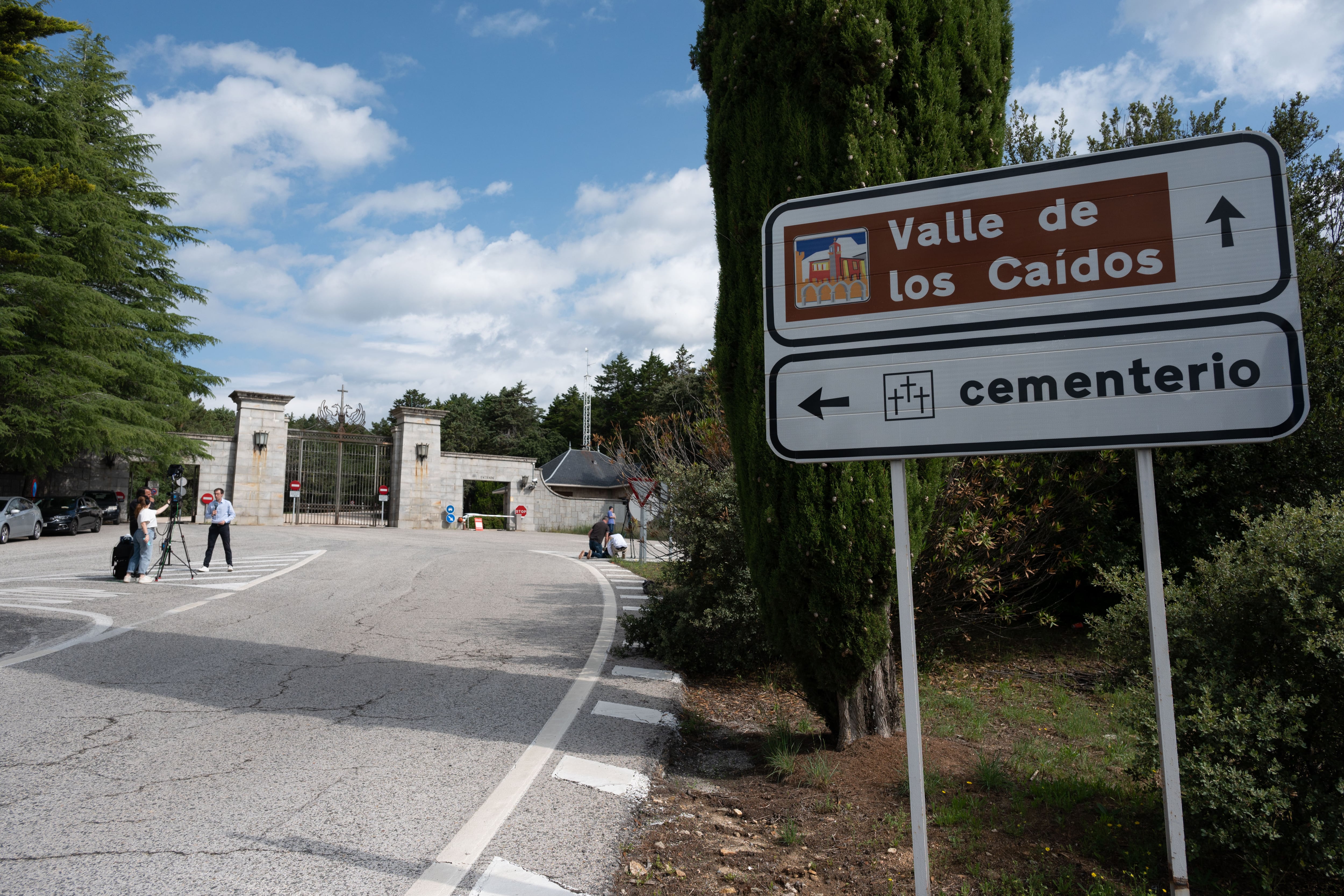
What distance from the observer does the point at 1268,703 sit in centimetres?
307

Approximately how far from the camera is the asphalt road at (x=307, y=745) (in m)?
3.29

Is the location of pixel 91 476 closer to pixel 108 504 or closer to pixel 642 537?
pixel 108 504

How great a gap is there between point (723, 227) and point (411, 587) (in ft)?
34.2

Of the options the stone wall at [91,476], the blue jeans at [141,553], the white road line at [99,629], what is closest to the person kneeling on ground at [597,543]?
the white road line at [99,629]

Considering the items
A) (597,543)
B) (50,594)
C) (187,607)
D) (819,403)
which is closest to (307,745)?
(819,403)

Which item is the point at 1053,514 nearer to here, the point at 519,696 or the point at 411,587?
the point at 519,696

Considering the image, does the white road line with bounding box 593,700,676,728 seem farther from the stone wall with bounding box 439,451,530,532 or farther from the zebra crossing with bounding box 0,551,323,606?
the stone wall with bounding box 439,451,530,532

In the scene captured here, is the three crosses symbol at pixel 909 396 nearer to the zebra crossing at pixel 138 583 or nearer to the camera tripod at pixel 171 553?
the zebra crossing at pixel 138 583

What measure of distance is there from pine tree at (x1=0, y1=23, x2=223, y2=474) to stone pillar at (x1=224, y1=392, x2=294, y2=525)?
2199 mm

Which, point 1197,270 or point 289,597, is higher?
point 1197,270

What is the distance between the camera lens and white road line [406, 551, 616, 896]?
10.3ft

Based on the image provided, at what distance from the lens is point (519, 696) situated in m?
6.31

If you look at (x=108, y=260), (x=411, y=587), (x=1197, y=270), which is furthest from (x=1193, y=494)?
(x=108, y=260)

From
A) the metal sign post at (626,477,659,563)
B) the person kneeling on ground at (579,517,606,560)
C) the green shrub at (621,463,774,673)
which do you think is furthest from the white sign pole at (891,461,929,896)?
the person kneeling on ground at (579,517,606,560)
